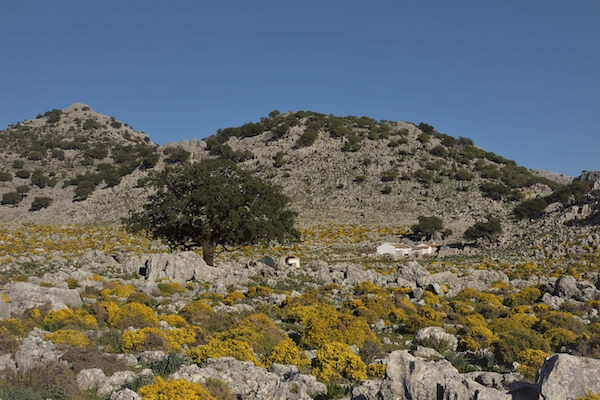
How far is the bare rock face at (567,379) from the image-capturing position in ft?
23.1

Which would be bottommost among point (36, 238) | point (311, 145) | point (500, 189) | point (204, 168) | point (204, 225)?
point (36, 238)

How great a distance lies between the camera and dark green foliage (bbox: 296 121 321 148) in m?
117

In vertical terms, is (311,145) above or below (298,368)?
above

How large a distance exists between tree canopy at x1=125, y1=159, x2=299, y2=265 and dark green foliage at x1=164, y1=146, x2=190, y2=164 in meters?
77.1

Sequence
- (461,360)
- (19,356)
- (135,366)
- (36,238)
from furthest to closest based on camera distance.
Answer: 1. (36,238)
2. (461,360)
3. (135,366)
4. (19,356)

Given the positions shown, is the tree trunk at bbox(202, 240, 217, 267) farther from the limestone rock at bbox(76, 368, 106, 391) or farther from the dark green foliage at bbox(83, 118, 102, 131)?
the dark green foliage at bbox(83, 118, 102, 131)

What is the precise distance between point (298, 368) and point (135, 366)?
14.8 feet

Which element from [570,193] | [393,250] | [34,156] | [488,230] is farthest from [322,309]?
[34,156]

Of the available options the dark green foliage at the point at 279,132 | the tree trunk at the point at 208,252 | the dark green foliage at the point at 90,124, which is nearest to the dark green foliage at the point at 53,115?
the dark green foliage at the point at 90,124

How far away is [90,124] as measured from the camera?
16238 cm

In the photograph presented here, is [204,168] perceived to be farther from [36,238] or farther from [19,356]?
[36,238]

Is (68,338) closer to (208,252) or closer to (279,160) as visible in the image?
(208,252)

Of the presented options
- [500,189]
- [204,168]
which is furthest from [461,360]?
[500,189]

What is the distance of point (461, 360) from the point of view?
13.9 m
